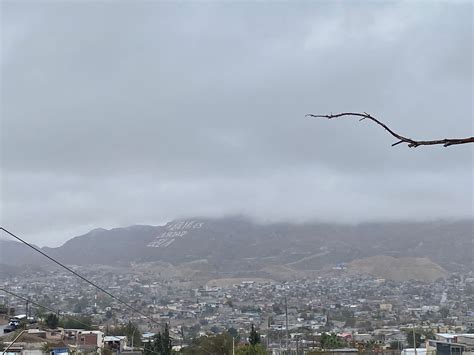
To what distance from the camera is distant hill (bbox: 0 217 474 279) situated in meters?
126

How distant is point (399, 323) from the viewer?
66.0 metres

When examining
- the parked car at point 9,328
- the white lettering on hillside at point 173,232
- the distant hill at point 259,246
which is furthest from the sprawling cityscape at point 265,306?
the white lettering on hillside at point 173,232

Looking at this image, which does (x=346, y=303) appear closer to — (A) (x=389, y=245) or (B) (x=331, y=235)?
(A) (x=389, y=245)

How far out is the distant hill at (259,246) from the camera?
126 m

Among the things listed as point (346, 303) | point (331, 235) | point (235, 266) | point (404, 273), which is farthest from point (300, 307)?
point (331, 235)

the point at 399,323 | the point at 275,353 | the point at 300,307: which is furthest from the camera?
the point at 300,307

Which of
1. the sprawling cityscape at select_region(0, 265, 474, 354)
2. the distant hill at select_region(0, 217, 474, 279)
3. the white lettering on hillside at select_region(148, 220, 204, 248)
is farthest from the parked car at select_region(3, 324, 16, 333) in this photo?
the white lettering on hillside at select_region(148, 220, 204, 248)

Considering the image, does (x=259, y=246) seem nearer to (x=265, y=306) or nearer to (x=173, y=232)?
(x=173, y=232)

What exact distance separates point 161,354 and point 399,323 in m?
42.7

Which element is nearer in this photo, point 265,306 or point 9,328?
point 9,328

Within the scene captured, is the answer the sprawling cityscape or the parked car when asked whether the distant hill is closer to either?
the sprawling cityscape

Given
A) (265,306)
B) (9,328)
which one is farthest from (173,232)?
(9,328)

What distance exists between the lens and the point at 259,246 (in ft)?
475

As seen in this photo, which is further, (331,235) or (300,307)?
(331,235)
